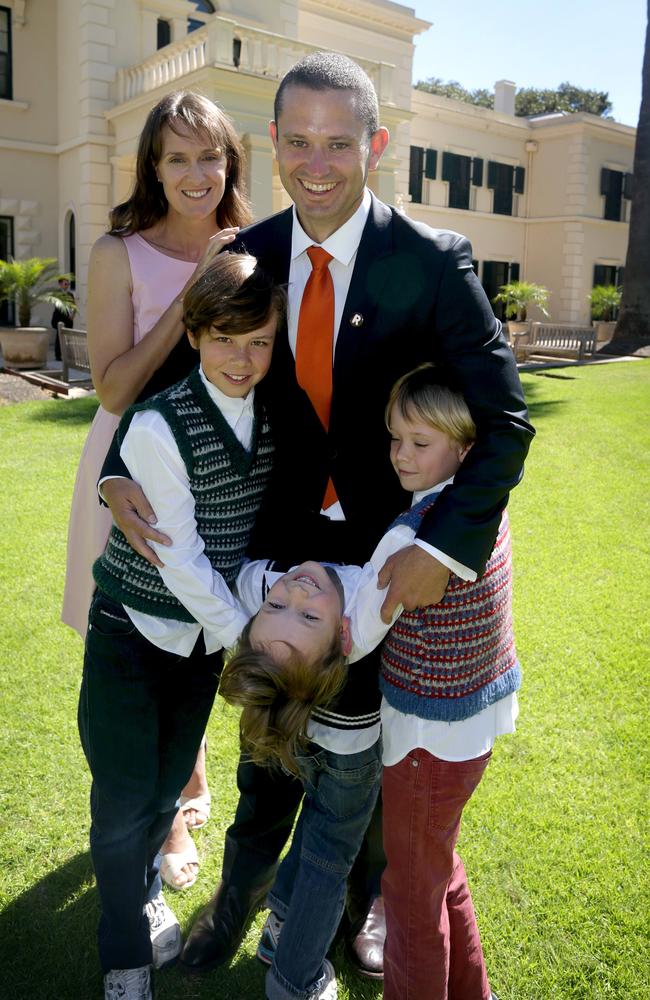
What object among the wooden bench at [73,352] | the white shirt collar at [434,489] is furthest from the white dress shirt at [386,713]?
the wooden bench at [73,352]

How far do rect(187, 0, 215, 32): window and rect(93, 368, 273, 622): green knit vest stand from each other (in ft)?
60.8

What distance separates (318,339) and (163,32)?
18.2 m

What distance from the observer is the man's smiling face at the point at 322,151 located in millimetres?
2004

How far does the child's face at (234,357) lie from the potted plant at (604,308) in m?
22.5

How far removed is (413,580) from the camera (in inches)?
72.5

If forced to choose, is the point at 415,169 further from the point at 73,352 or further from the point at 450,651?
the point at 450,651

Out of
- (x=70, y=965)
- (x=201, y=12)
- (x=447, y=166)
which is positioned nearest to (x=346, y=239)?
(x=70, y=965)

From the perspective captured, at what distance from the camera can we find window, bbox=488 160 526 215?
27205 mm

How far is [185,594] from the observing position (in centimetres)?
194

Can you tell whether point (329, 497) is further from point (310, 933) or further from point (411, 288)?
point (310, 933)

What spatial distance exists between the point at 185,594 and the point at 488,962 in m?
1.44

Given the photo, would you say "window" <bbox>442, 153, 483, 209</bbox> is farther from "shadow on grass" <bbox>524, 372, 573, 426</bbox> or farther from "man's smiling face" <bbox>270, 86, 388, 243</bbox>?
"man's smiling face" <bbox>270, 86, 388, 243</bbox>

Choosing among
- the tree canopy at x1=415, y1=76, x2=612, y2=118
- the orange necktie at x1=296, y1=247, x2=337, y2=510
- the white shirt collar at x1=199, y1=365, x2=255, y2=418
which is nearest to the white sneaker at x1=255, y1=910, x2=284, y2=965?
the orange necktie at x1=296, y1=247, x2=337, y2=510

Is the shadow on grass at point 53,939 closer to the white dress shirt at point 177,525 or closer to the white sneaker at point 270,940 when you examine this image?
the white sneaker at point 270,940
